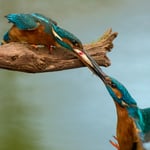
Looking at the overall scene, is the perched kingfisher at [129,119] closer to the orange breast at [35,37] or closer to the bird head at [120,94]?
the bird head at [120,94]

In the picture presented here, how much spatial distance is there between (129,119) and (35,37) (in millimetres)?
379

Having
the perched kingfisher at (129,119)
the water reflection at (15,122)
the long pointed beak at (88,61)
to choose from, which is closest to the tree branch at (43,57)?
the long pointed beak at (88,61)

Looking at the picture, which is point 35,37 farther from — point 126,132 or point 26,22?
point 126,132

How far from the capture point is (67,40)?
62.9 inches

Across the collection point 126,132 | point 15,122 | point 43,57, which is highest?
point 43,57

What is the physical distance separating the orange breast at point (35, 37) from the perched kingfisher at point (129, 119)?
0.89 feet

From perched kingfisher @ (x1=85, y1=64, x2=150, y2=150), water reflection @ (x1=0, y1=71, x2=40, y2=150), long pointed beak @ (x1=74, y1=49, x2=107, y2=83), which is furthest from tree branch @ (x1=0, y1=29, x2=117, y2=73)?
water reflection @ (x1=0, y1=71, x2=40, y2=150)

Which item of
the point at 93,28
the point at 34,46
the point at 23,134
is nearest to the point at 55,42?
the point at 34,46

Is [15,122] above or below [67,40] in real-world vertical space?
below

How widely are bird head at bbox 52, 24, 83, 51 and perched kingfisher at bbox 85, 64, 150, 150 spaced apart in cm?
17

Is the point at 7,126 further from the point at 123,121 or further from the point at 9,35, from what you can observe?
the point at 123,121

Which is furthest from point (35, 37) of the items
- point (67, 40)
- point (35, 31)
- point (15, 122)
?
point (15, 122)

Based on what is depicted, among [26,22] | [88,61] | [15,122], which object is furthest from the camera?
[15,122]

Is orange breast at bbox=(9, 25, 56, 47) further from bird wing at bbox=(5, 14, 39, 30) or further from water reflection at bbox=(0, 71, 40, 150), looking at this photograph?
water reflection at bbox=(0, 71, 40, 150)
